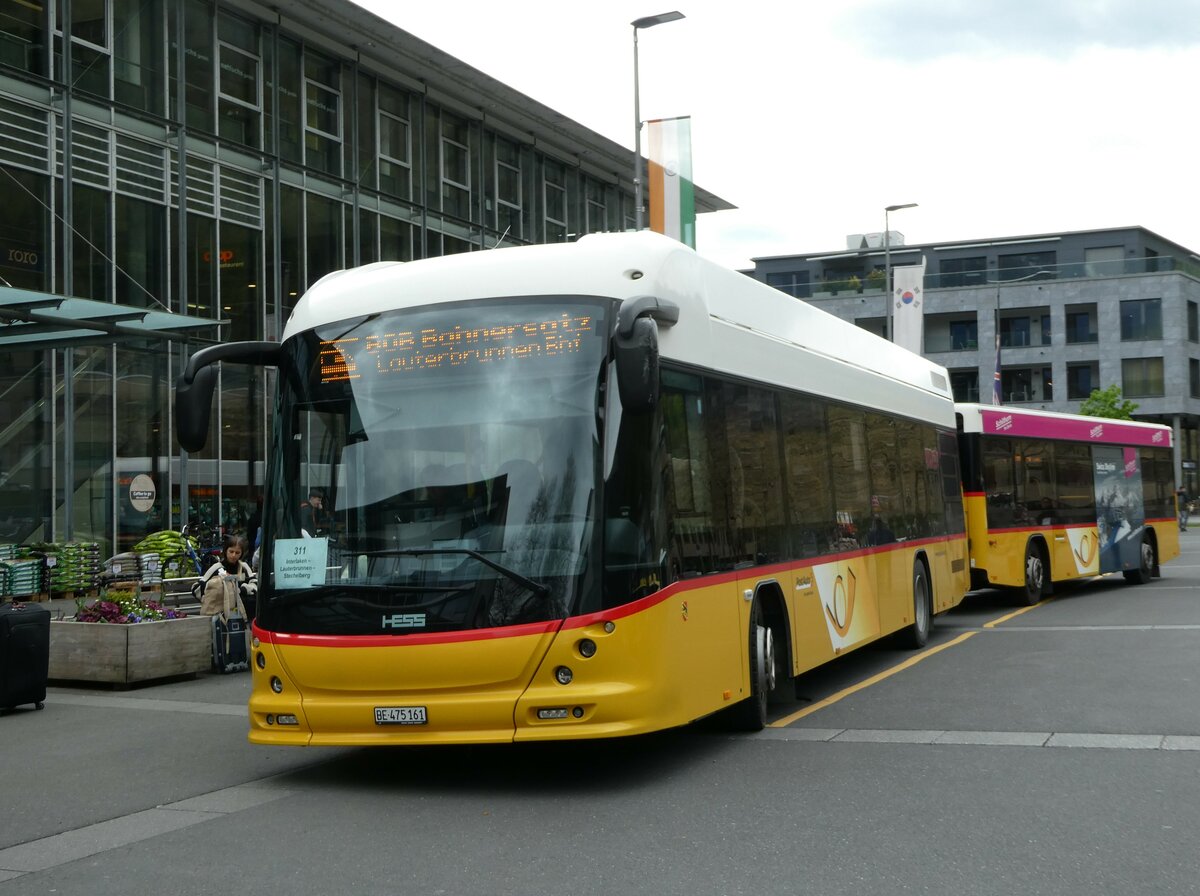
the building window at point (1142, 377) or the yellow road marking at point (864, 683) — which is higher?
the building window at point (1142, 377)

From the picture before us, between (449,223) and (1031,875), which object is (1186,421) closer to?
(449,223)

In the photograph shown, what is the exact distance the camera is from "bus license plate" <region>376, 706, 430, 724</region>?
26.6ft

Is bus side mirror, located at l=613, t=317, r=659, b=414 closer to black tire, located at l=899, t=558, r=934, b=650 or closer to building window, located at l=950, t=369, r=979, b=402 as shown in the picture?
black tire, located at l=899, t=558, r=934, b=650

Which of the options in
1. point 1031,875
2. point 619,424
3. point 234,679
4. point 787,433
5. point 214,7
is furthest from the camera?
point 214,7

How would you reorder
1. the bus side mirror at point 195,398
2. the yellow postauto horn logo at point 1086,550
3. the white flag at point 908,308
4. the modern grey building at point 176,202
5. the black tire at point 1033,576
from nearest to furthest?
the bus side mirror at point 195,398 < the black tire at point 1033,576 < the yellow postauto horn logo at point 1086,550 < the modern grey building at point 176,202 < the white flag at point 908,308

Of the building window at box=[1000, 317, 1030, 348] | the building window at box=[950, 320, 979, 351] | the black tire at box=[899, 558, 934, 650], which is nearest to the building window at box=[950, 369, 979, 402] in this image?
the building window at box=[950, 320, 979, 351]

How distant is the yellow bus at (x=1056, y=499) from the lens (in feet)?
67.7

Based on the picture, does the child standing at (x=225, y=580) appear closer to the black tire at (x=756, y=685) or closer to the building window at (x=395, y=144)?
the black tire at (x=756, y=685)

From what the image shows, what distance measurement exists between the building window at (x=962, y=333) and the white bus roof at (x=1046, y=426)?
54339 millimetres

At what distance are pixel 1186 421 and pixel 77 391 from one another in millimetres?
65956

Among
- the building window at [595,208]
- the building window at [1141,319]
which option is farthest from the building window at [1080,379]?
the building window at [595,208]

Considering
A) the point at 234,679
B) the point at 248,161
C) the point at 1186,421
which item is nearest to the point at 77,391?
the point at 248,161

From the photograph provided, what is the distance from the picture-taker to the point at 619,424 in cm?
827

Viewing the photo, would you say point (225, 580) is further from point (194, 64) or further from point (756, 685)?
point (194, 64)
